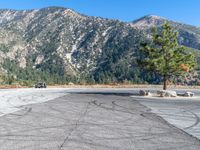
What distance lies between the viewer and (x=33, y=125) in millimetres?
17000

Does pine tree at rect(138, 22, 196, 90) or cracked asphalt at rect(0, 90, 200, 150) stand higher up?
pine tree at rect(138, 22, 196, 90)

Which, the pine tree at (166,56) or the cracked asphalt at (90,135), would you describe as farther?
the pine tree at (166,56)

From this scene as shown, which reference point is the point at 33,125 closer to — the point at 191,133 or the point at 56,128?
the point at 56,128

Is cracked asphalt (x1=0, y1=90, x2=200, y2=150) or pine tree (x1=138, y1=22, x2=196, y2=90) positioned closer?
cracked asphalt (x1=0, y1=90, x2=200, y2=150)

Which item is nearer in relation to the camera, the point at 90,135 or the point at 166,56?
the point at 90,135

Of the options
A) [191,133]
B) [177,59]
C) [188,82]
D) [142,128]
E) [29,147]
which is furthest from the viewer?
[188,82]

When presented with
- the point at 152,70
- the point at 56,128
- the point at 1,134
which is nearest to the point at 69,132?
the point at 56,128

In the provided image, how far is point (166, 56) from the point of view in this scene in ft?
162

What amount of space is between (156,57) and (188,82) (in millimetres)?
150858

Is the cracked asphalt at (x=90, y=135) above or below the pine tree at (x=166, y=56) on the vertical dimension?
below

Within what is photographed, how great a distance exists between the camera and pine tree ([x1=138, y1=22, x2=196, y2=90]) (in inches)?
1889

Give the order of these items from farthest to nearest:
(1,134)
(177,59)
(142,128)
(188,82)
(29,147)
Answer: (188,82)
(177,59)
(142,128)
(1,134)
(29,147)

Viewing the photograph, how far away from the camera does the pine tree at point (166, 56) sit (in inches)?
1889

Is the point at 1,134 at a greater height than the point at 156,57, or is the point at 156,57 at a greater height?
the point at 156,57
